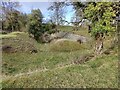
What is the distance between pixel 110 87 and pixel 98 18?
11.5 feet

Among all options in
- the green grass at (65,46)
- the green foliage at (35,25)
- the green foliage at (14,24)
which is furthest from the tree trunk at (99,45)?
the green foliage at (14,24)

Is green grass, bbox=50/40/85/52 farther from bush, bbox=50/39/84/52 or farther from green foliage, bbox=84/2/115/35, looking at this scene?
green foliage, bbox=84/2/115/35

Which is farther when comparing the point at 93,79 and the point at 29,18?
the point at 29,18

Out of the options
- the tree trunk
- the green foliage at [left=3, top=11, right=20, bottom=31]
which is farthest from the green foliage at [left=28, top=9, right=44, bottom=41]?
the tree trunk

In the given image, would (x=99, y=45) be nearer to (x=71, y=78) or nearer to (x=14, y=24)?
(x=71, y=78)

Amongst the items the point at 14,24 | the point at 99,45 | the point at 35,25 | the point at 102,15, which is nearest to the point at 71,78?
the point at 102,15

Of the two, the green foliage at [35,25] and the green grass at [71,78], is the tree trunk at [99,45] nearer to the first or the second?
the green grass at [71,78]

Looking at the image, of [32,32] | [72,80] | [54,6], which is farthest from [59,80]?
[32,32]

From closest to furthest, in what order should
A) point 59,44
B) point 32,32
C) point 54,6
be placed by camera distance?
point 54,6 < point 59,44 < point 32,32

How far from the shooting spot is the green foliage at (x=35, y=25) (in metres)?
22.5

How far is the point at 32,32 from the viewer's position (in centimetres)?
2416

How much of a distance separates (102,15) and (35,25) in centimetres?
1506

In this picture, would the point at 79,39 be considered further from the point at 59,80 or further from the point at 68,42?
the point at 59,80

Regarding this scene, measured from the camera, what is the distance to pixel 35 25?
23750 mm
